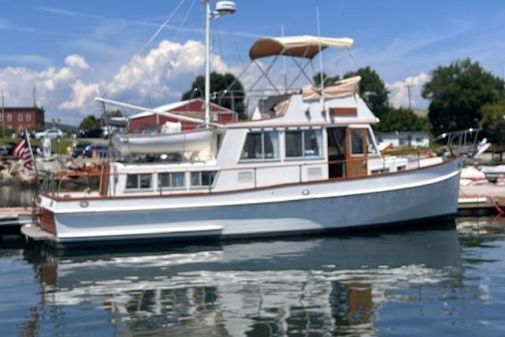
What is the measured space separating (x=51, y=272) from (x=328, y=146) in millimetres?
8397

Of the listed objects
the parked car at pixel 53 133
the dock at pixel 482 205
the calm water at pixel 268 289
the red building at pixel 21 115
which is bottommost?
the calm water at pixel 268 289

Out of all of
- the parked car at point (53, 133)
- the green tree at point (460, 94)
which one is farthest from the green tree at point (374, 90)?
the parked car at point (53, 133)

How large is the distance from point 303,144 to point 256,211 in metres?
2.39

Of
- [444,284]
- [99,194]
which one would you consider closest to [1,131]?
[99,194]

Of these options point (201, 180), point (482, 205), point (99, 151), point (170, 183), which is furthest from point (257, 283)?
point (99, 151)

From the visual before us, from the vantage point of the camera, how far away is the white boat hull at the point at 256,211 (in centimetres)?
1869

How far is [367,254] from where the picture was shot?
17.5m

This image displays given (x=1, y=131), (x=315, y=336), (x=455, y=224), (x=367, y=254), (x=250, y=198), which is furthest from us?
(x=1, y=131)

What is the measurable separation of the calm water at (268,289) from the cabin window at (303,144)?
2.39 meters

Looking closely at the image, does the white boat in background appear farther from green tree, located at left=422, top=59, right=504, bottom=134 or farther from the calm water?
green tree, located at left=422, top=59, right=504, bottom=134

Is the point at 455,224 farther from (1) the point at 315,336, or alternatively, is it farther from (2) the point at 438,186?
(1) the point at 315,336

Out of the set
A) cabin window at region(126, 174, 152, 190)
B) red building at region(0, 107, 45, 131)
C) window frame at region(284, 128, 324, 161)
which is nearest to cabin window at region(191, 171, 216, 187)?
cabin window at region(126, 174, 152, 190)

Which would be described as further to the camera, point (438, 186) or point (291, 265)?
point (438, 186)

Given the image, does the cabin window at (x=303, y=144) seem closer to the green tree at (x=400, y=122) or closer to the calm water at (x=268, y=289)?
the calm water at (x=268, y=289)
